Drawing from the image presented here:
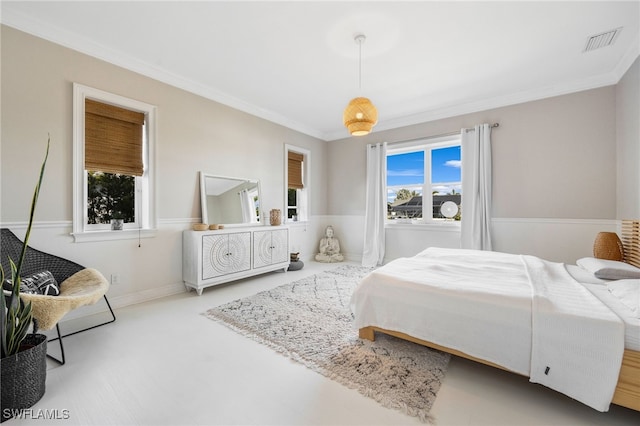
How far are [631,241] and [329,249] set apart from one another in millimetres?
4180

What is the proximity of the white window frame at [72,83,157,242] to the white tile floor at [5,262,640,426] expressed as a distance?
109cm

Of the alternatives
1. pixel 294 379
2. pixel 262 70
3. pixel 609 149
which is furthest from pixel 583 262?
pixel 262 70

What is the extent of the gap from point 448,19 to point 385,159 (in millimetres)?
2840

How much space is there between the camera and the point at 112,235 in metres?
2.87

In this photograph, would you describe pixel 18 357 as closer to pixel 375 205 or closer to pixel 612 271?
pixel 612 271

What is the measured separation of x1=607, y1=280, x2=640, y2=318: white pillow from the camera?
1.41 m

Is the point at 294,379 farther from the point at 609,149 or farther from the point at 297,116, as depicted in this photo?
the point at 609,149

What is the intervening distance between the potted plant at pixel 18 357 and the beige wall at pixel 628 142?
16.4 ft

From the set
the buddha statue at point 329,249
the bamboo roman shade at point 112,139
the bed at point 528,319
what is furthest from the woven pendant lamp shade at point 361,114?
the buddha statue at point 329,249

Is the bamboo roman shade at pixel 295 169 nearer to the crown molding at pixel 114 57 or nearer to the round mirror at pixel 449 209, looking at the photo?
the crown molding at pixel 114 57

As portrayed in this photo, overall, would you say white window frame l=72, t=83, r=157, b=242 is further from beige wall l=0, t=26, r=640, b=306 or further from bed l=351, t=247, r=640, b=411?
bed l=351, t=247, r=640, b=411

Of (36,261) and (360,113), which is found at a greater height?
(360,113)

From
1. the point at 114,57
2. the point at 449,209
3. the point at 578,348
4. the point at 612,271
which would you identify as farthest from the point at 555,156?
the point at 114,57

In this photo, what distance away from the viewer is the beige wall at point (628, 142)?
9.17 feet
